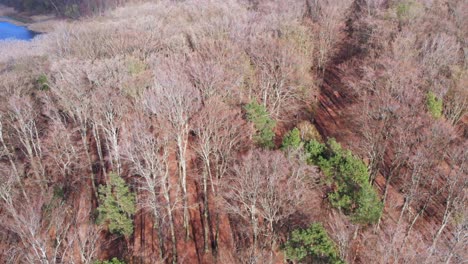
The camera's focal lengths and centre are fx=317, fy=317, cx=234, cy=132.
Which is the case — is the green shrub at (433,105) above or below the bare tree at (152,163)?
above

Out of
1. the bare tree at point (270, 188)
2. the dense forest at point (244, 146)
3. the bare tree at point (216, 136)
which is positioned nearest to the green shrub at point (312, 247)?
the dense forest at point (244, 146)

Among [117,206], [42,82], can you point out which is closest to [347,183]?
[117,206]

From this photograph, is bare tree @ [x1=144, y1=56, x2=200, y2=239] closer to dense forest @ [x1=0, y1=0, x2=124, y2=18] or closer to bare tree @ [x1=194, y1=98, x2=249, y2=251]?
bare tree @ [x1=194, y1=98, x2=249, y2=251]

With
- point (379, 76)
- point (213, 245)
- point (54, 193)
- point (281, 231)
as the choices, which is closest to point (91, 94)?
point (54, 193)

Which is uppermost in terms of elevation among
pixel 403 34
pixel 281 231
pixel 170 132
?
pixel 403 34

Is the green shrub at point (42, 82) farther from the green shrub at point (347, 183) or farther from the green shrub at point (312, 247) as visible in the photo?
the green shrub at point (312, 247)

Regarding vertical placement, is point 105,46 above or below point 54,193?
above

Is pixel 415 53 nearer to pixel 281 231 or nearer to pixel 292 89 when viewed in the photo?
pixel 292 89
